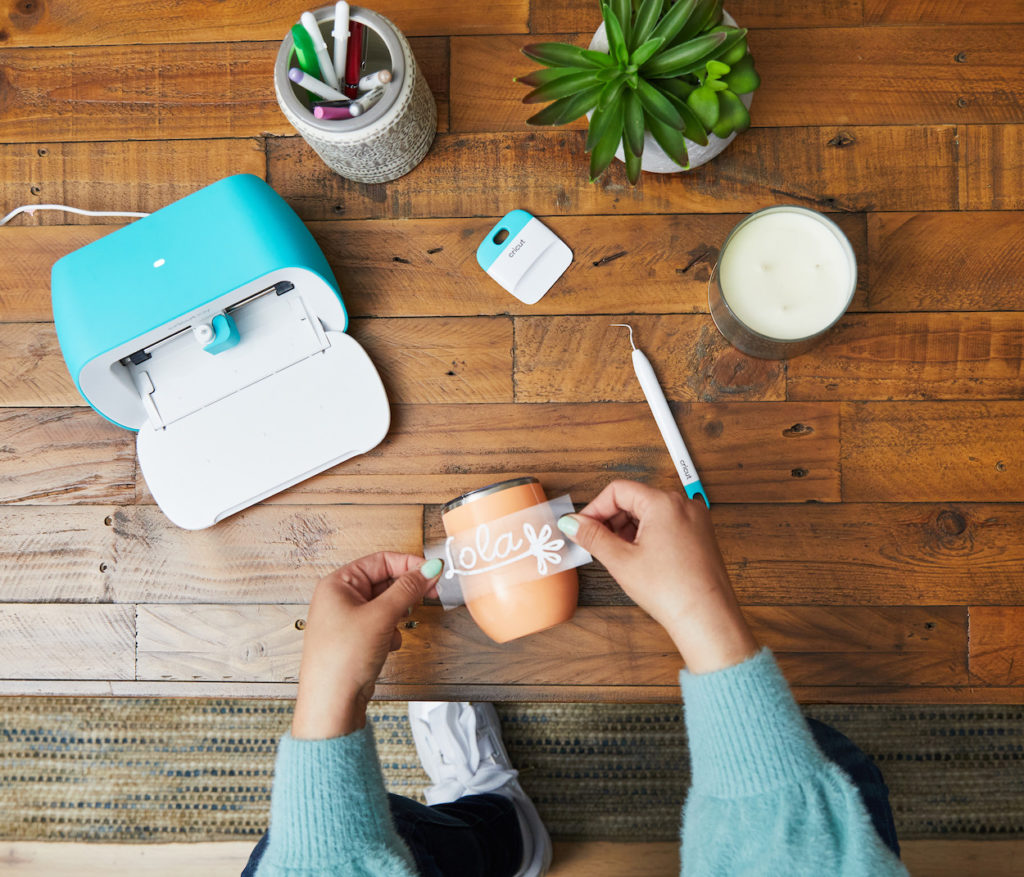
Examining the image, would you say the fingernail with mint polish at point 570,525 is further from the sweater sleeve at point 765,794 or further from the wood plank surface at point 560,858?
the wood plank surface at point 560,858

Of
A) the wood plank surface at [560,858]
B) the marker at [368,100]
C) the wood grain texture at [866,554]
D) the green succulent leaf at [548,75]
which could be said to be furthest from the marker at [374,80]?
the wood plank surface at [560,858]

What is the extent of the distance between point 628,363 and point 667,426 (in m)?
0.09

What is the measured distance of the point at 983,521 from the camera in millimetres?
848

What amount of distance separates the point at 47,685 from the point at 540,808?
2.66 ft

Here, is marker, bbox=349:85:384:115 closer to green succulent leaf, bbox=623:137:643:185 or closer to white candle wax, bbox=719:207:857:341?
green succulent leaf, bbox=623:137:643:185

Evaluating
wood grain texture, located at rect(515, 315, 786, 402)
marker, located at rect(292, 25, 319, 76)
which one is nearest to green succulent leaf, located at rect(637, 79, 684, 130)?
wood grain texture, located at rect(515, 315, 786, 402)

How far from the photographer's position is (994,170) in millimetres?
867

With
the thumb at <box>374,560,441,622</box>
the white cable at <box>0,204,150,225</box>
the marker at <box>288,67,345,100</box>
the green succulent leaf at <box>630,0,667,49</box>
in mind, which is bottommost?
the thumb at <box>374,560,441,622</box>

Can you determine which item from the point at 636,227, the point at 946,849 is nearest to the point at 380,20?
the point at 636,227

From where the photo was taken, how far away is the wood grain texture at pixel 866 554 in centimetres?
84

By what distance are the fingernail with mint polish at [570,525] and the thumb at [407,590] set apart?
144 mm

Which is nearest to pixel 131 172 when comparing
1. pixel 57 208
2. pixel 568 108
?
pixel 57 208

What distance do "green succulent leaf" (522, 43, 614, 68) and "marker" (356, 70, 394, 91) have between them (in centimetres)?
14

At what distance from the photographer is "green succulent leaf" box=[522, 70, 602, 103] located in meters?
0.73
